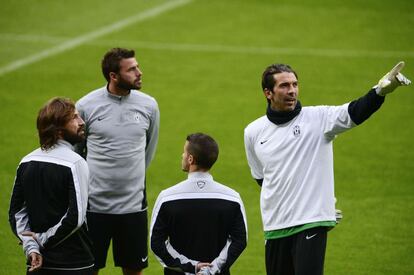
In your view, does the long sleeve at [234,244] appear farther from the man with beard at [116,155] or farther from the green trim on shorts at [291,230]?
the man with beard at [116,155]

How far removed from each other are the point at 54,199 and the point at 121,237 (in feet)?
5.81

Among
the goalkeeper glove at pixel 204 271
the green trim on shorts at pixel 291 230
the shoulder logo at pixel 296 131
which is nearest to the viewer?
the goalkeeper glove at pixel 204 271

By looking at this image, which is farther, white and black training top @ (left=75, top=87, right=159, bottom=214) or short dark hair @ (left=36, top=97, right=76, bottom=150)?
white and black training top @ (left=75, top=87, right=159, bottom=214)

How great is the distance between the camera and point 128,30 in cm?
2059

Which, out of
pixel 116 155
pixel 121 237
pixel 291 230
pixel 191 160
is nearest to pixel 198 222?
pixel 191 160

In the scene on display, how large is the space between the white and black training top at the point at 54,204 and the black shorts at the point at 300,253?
1458 mm

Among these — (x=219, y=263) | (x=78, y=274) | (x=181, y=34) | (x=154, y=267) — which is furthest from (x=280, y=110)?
(x=181, y=34)

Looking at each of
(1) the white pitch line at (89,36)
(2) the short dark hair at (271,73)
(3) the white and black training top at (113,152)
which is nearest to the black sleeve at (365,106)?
(2) the short dark hair at (271,73)

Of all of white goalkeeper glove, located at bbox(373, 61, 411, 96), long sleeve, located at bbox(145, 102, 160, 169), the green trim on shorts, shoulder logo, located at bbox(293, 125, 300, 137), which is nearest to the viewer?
white goalkeeper glove, located at bbox(373, 61, 411, 96)

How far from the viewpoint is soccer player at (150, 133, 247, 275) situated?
250 inches

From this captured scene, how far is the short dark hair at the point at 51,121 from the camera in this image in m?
6.51

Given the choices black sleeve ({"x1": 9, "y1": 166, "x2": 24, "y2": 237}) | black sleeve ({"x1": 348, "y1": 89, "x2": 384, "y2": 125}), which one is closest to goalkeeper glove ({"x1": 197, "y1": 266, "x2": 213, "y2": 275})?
black sleeve ({"x1": 9, "y1": 166, "x2": 24, "y2": 237})

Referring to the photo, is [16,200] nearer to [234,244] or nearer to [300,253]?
[234,244]

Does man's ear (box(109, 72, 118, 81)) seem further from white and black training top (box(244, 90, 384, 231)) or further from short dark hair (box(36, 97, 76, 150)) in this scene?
white and black training top (box(244, 90, 384, 231))
